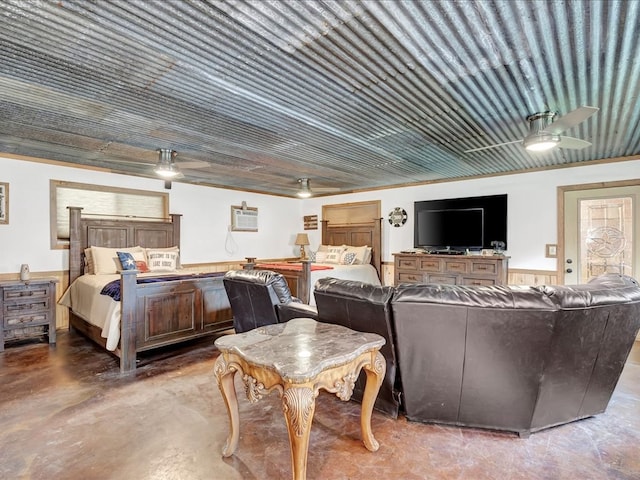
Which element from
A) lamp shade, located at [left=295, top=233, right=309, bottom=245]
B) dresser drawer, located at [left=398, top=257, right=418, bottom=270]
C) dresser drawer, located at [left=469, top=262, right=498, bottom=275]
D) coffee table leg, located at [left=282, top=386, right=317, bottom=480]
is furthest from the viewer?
lamp shade, located at [left=295, top=233, right=309, bottom=245]

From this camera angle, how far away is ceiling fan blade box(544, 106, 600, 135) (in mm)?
2365

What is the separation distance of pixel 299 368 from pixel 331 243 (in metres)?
6.28

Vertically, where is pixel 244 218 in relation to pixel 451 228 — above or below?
above

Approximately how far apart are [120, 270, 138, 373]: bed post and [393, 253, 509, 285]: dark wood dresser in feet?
14.2

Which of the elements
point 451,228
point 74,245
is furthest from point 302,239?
point 74,245

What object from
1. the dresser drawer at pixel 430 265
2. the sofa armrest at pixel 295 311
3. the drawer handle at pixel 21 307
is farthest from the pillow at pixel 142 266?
the dresser drawer at pixel 430 265

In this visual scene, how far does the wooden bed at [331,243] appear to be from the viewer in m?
5.18

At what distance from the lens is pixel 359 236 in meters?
7.28

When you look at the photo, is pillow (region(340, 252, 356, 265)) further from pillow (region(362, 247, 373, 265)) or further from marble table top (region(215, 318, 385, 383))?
marble table top (region(215, 318, 385, 383))

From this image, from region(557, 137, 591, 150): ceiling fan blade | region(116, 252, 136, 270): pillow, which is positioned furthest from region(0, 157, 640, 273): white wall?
region(557, 137, 591, 150): ceiling fan blade

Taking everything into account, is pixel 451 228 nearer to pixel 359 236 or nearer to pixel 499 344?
pixel 359 236

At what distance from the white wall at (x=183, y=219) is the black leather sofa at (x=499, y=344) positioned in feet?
15.2

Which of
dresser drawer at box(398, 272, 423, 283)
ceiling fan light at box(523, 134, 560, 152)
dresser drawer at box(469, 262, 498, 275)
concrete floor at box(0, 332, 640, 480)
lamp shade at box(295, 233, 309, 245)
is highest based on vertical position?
ceiling fan light at box(523, 134, 560, 152)

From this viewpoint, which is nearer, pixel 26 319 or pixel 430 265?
pixel 26 319
